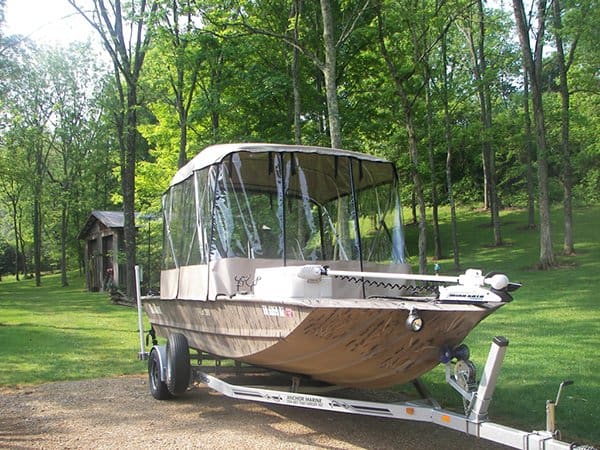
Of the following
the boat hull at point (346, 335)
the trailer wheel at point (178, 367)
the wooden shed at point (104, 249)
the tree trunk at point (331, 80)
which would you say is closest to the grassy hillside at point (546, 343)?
the boat hull at point (346, 335)

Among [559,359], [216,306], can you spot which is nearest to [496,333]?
[559,359]

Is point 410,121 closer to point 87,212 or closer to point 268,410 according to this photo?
point 268,410

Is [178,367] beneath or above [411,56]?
beneath

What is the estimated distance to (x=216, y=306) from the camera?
20.7ft

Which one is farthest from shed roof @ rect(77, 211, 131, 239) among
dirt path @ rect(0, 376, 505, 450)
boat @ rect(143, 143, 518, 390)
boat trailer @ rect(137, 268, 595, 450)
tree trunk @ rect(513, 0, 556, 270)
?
boat trailer @ rect(137, 268, 595, 450)

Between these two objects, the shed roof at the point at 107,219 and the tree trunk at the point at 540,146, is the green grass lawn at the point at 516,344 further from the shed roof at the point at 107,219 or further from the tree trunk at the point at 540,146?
the shed roof at the point at 107,219

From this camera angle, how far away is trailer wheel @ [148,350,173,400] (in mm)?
7473

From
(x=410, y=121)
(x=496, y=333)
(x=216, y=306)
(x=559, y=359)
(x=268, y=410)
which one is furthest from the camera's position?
(x=410, y=121)

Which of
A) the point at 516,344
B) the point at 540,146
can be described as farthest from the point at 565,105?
the point at 516,344

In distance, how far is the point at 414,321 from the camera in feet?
15.2

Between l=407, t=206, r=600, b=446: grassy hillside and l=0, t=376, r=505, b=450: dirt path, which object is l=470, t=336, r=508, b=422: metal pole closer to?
l=0, t=376, r=505, b=450: dirt path

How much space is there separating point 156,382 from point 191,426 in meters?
1.35

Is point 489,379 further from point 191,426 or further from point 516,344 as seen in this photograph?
point 516,344

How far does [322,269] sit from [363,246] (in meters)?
2.37
